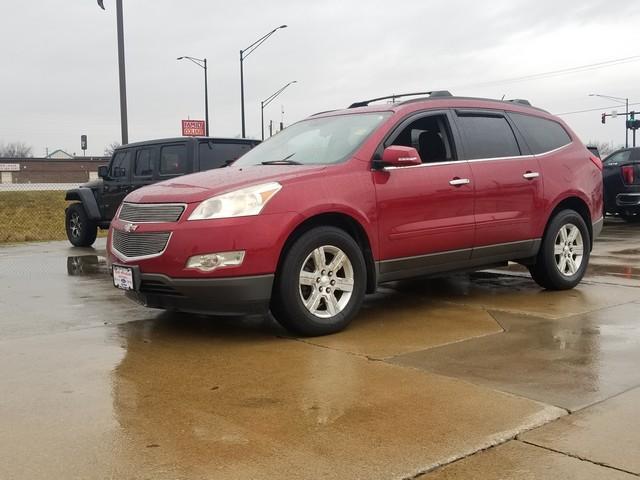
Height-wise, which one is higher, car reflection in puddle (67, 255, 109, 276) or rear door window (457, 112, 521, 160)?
rear door window (457, 112, 521, 160)

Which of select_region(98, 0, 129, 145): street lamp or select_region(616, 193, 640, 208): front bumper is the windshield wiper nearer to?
select_region(616, 193, 640, 208): front bumper

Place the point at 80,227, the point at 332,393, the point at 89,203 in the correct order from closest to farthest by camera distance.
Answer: the point at 332,393 < the point at 89,203 < the point at 80,227

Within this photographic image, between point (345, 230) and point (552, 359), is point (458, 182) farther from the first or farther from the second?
point (552, 359)

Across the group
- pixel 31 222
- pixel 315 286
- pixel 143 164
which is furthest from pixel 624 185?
pixel 31 222

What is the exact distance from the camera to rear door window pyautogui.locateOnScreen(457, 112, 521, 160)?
6410 mm

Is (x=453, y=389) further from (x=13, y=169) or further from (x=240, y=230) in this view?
(x=13, y=169)

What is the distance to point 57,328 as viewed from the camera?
5.70 meters

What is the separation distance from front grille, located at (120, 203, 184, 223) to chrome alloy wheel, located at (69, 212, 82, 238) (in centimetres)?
779

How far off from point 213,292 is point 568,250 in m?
3.98

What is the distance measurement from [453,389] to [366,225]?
1873mm

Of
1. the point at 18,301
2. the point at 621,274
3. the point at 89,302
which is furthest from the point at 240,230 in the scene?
the point at 621,274

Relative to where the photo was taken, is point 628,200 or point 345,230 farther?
point 628,200

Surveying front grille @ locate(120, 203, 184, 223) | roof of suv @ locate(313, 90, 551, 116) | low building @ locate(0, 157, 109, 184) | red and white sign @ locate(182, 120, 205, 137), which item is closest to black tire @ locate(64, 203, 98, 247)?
roof of suv @ locate(313, 90, 551, 116)

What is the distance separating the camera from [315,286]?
523 cm
